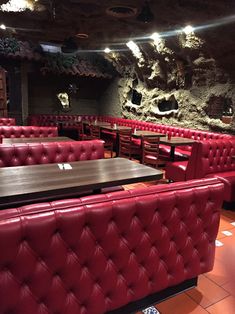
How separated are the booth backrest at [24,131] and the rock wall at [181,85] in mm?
3597

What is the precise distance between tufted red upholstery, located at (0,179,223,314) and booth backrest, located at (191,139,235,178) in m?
2.23

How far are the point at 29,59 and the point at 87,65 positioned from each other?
245 centimetres

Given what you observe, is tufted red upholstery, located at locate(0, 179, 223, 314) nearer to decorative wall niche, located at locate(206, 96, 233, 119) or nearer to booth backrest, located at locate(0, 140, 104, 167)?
booth backrest, located at locate(0, 140, 104, 167)

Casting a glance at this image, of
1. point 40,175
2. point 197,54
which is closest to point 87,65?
point 197,54

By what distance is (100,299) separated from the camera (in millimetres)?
1528

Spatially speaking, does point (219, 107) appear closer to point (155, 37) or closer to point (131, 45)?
point (155, 37)

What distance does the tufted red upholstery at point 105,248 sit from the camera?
1.25 metres

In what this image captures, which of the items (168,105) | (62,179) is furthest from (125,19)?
(62,179)

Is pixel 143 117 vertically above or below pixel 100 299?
above

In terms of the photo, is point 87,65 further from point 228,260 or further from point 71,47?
point 228,260

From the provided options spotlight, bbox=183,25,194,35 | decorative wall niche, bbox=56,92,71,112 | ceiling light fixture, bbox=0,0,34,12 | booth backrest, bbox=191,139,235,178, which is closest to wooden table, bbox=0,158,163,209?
booth backrest, bbox=191,139,235,178

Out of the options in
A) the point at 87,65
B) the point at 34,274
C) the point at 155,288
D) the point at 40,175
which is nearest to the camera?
the point at 34,274

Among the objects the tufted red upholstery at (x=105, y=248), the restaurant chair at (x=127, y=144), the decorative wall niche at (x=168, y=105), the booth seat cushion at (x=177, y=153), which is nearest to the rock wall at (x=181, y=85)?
the decorative wall niche at (x=168, y=105)

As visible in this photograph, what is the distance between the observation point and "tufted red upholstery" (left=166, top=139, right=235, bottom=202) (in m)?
4.07
